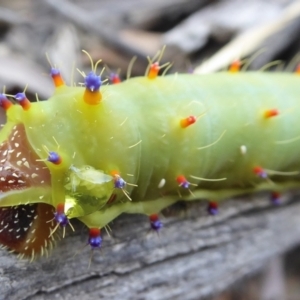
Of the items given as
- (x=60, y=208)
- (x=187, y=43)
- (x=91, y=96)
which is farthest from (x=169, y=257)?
(x=187, y=43)

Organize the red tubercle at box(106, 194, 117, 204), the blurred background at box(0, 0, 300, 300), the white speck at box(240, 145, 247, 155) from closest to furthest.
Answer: the red tubercle at box(106, 194, 117, 204) → the white speck at box(240, 145, 247, 155) → the blurred background at box(0, 0, 300, 300)

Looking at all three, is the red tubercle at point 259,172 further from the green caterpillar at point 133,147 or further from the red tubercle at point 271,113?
the red tubercle at point 271,113

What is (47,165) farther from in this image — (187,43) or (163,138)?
(187,43)

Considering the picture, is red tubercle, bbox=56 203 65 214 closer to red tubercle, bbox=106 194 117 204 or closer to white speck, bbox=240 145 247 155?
red tubercle, bbox=106 194 117 204

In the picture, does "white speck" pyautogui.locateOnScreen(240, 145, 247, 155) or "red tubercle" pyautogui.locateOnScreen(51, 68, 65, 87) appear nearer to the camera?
"red tubercle" pyautogui.locateOnScreen(51, 68, 65, 87)

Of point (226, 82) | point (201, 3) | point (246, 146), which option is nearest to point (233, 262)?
point (246, 146)

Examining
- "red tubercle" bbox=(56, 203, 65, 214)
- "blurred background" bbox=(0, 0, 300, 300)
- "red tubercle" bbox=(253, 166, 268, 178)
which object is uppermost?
"red tubercle" bbox=(56, 203, 65, 214)

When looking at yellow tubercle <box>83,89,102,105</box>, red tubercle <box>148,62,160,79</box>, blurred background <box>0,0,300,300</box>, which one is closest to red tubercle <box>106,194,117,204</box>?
yellow tubercle <box>83,89,102,105</box>

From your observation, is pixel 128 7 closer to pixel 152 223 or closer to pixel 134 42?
pixel 134 42
